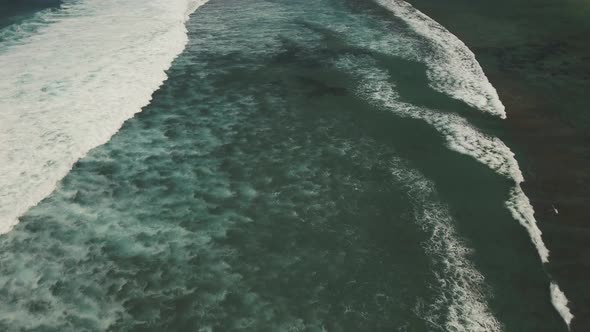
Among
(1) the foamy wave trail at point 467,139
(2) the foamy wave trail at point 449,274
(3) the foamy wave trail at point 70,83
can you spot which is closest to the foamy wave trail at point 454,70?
(1) the foamy wave trail at point 467,139

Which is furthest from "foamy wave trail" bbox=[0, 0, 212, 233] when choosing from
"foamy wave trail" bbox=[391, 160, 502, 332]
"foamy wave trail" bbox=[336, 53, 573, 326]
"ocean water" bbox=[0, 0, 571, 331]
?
"foamy wave trail" bbox=[391, 160, 502, 332]

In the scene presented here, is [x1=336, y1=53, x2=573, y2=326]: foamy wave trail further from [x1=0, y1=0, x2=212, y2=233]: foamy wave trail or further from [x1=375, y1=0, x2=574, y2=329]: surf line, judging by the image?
[x1=0, y1=0, x2=212, y2=233]: foamy wave trail

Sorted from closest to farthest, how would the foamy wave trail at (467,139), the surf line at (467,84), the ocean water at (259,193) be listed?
the ocean water at (259,193), the surf line at (467,84), the foamy wave trail at (467,139)

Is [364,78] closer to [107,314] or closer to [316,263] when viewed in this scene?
[316,263]

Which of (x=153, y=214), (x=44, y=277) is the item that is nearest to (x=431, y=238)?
(x=153, y=214)

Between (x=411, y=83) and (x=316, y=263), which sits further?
(x=411, y=83)

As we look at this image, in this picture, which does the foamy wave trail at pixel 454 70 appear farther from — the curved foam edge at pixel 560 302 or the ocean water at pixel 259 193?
the curved foam edge at pixel 560 302
